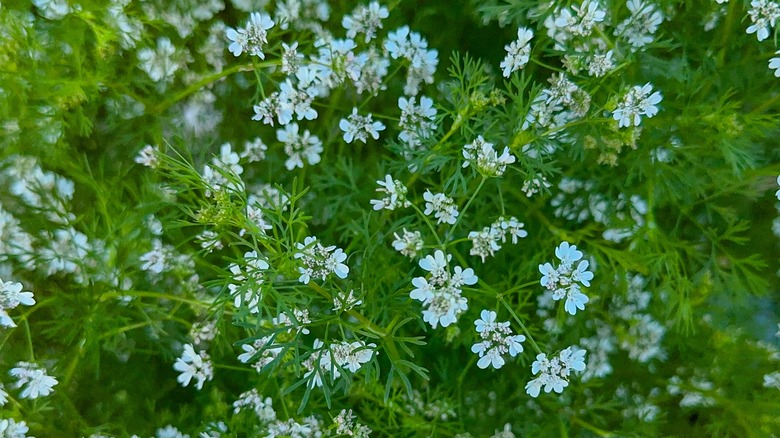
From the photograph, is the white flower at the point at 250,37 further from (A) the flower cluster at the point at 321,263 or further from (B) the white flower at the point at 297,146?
(A) the flower cluster at the point at 321,263

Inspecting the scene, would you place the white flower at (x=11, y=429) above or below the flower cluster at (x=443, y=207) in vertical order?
below

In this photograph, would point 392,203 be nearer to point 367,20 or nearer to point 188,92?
point 367,20

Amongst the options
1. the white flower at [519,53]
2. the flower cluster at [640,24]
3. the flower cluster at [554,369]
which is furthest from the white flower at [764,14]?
the flower cluster at [554,369]

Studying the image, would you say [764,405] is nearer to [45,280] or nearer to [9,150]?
[45,280]

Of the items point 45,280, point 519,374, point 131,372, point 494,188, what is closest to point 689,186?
point 494,188

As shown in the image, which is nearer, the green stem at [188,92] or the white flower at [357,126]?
the white flower at [357,126]

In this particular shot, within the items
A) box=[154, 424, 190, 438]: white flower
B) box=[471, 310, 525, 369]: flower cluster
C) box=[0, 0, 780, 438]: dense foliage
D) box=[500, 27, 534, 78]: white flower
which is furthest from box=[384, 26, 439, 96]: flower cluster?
box=[154, 424, 190, 438]: white flower

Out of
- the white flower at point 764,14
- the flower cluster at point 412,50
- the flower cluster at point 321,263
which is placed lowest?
the flower cluster at point 321,263
